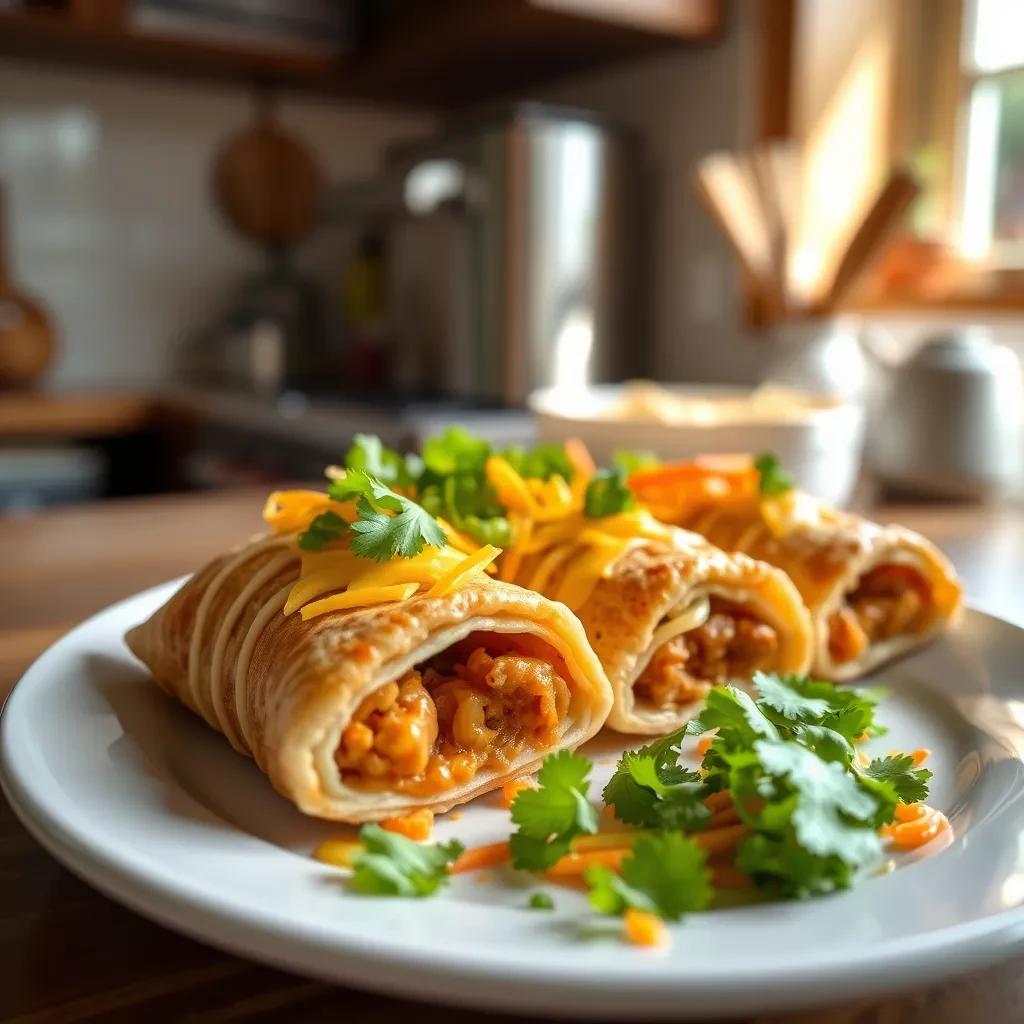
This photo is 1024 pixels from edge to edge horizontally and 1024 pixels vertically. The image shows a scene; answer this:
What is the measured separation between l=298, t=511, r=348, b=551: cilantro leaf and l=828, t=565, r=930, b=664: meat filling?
0.64 m

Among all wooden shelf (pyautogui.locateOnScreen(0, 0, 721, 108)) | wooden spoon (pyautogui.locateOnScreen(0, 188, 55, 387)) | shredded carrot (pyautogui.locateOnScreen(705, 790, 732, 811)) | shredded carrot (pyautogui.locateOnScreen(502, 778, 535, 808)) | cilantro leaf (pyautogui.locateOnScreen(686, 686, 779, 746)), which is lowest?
shredded carrot (pyautogui.locateOnScreen(502, 778, 535, 808))

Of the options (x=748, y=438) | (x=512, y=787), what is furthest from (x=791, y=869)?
(x=748, y=438)

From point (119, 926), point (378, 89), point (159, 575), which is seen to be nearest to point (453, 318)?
point (378, 89)

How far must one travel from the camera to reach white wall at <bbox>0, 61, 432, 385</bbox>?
12.5 feet

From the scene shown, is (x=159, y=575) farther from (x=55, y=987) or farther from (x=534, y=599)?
(x=55, y=987)

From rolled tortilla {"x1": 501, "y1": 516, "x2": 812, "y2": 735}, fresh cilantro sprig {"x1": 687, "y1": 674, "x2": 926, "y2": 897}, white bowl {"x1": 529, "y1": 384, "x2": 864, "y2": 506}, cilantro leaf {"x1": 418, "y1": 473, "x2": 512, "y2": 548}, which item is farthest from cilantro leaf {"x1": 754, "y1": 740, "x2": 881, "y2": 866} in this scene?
white bowl {"x1": 529, "y1": 384, "x2": 864, "y2": 506}

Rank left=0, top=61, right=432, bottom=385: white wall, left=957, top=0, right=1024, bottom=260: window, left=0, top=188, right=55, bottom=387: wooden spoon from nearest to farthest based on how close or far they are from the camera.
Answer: left=957, top=0, right=1024, bottom=260: window
left=0, top=188, right=55, bottom=387: wooden spoon
left=0, top=61, right=432, bottom=385: white wall

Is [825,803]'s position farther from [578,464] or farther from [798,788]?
[578,464]

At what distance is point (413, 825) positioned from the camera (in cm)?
84

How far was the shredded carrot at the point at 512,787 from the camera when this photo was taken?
904mm

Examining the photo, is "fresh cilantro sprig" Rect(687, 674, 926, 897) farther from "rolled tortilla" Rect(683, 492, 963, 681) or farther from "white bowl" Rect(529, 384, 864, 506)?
"white bowl" Rect(529, 384, 864, 506)

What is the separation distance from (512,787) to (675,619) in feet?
1.00

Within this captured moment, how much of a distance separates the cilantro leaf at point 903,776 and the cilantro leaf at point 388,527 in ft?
1.39

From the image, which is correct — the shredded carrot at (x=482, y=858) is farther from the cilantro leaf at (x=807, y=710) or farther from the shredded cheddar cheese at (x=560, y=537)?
the shredded cheddar cheese at (x=560, y=537)
